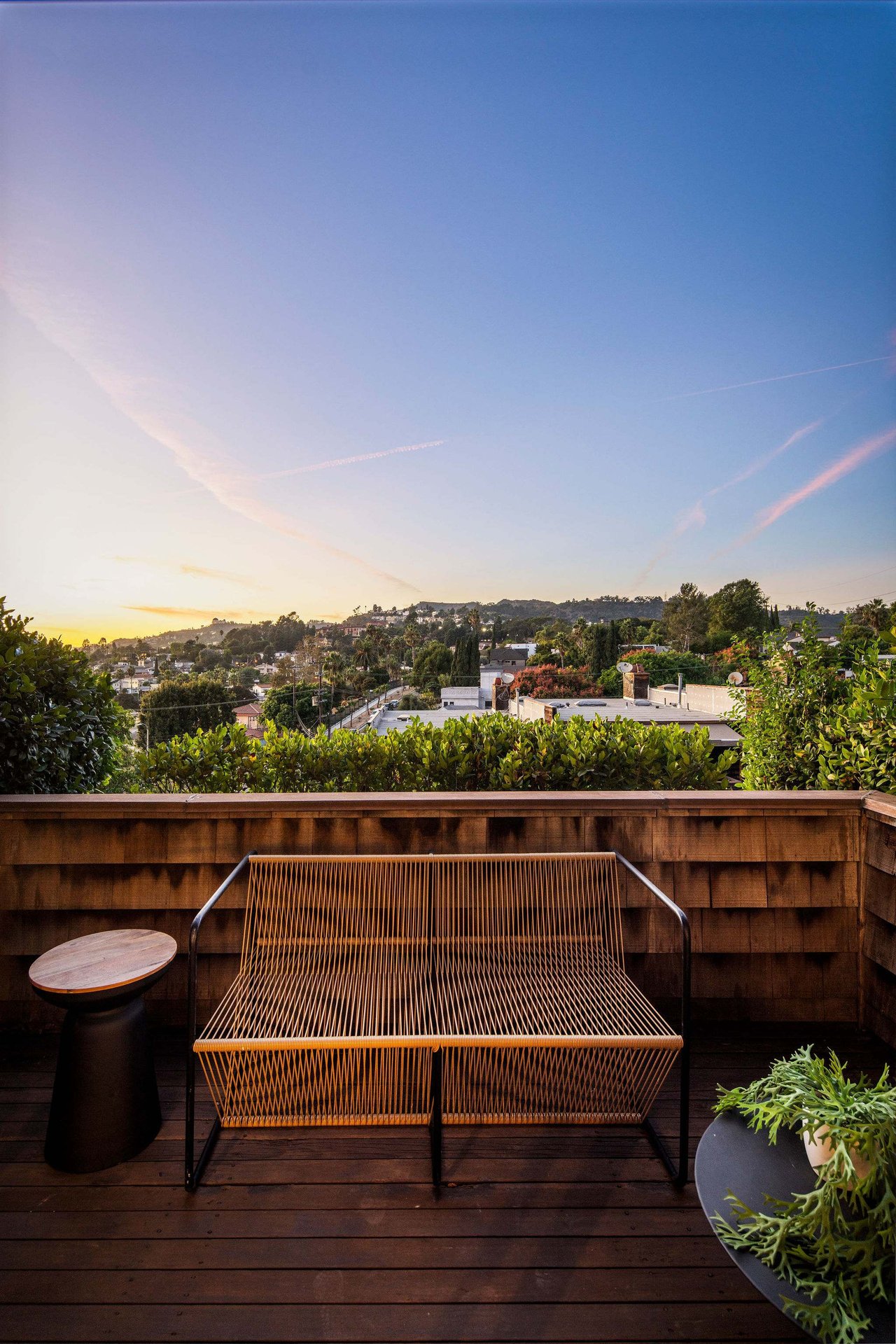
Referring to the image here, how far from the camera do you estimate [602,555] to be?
15.7 metres

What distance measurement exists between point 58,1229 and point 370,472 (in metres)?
11.5

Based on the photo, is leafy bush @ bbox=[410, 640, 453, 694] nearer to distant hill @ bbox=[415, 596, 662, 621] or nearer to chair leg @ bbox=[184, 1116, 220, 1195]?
distant hill @ bbox=[415, 596, 662, 621]

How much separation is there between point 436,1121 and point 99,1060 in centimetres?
98

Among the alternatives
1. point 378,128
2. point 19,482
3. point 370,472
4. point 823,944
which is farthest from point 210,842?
point 370,472

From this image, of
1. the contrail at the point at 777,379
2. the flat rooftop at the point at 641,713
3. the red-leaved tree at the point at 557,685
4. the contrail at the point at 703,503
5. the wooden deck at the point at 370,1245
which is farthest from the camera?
the red-leaved tree at the point at 557,685

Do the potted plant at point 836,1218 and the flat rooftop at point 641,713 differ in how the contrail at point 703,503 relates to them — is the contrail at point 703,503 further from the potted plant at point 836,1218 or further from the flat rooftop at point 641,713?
the potted plant at point 836,1218

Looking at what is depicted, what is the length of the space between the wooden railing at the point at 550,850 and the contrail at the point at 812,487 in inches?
305

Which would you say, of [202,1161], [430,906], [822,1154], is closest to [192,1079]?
[202,1161]

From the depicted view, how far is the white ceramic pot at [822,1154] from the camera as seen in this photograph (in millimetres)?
1089

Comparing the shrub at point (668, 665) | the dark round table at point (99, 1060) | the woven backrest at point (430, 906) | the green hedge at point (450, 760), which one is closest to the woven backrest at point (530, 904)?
the woven backrest at point (430, 906)

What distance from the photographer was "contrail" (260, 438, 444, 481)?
35.0 feet

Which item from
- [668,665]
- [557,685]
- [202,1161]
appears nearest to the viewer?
[202,1161]

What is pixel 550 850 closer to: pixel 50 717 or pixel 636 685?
pixel 50 717

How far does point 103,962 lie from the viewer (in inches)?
73.8
